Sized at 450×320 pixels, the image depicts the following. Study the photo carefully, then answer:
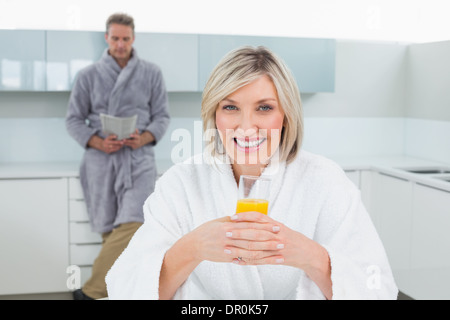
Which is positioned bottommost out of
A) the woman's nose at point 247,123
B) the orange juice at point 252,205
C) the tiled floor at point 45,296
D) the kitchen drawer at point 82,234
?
the tiled floor at point 45,296

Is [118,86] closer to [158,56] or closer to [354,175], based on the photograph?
[158,56]

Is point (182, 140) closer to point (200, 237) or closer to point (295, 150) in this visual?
point (295, 150)

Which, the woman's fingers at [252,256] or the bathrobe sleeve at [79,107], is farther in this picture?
the bathrobe sleeve at [79,107]

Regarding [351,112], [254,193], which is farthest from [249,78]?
[351,112]

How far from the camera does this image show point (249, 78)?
38.4 inches

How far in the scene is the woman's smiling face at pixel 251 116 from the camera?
0.99m

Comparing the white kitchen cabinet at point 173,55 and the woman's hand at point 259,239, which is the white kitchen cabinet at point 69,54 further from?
the woman's hand at point 259,239

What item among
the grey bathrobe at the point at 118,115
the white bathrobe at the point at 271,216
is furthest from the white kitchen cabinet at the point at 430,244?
the white bathrobe at the point at 271,216

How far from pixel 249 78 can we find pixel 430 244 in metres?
1.52

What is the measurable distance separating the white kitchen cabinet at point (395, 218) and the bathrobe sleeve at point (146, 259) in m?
1.57

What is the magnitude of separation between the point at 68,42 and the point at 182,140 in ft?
2.43

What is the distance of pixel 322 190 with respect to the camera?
1.07m

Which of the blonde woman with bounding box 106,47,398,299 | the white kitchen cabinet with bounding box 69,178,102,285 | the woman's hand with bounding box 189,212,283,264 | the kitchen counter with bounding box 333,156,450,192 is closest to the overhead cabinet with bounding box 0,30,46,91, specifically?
the white kitchen cabinet with bounding box 69,178,102,285

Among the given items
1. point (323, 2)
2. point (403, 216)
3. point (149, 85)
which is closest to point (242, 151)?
point (149, 85)
